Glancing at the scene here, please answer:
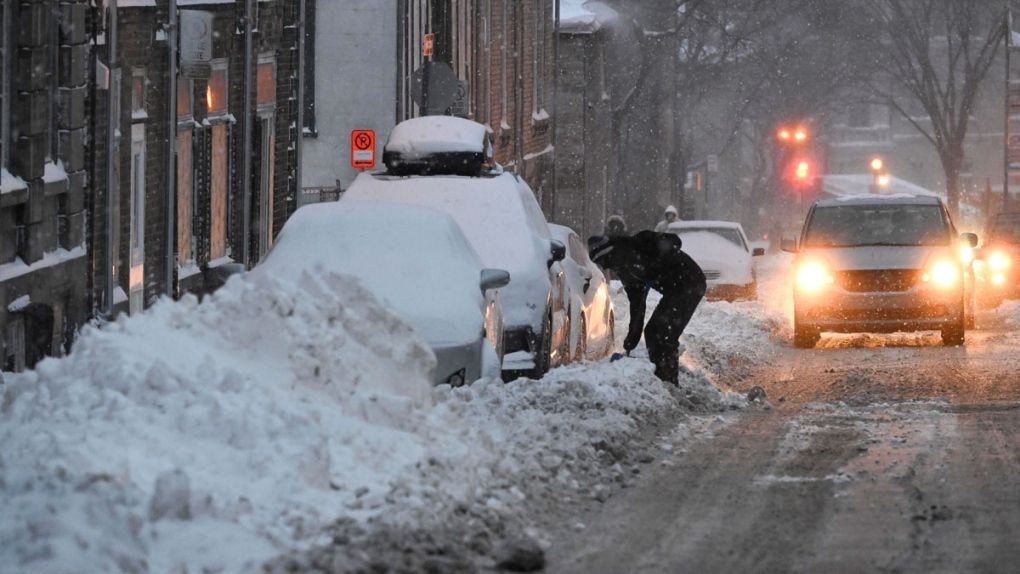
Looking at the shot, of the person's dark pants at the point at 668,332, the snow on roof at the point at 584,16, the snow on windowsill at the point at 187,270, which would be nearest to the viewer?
the person's dark pants at the point at 668,332

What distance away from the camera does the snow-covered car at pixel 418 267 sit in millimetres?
12734

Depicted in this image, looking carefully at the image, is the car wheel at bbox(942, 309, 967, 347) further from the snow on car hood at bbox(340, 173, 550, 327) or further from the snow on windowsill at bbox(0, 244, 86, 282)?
the snow on windowsill at bbox(0, 244, 86, 282)

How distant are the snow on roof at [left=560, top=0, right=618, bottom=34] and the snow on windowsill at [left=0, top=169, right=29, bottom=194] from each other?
1395 inches

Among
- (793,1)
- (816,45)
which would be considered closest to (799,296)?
(793,1)

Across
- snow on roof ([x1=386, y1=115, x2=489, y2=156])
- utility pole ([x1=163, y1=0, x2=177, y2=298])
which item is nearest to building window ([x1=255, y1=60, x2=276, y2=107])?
utility pole ([x1=163, y1=0, x2=177, y2=298])

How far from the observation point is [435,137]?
19500 mm

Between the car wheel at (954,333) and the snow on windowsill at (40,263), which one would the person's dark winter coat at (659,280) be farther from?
the car wheel at (954,333)

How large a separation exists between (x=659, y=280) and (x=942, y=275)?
7.09 m

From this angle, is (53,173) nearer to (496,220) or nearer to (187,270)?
(496,220)

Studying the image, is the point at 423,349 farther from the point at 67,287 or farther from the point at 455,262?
the point at 67,287

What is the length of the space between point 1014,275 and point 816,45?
121 feet

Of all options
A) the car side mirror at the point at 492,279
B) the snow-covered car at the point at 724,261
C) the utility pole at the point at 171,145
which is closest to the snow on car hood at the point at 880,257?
the utility pole at the point at 171,145

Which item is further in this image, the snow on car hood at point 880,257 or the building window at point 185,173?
the snow on car hood at point 880,257

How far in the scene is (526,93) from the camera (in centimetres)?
4341
